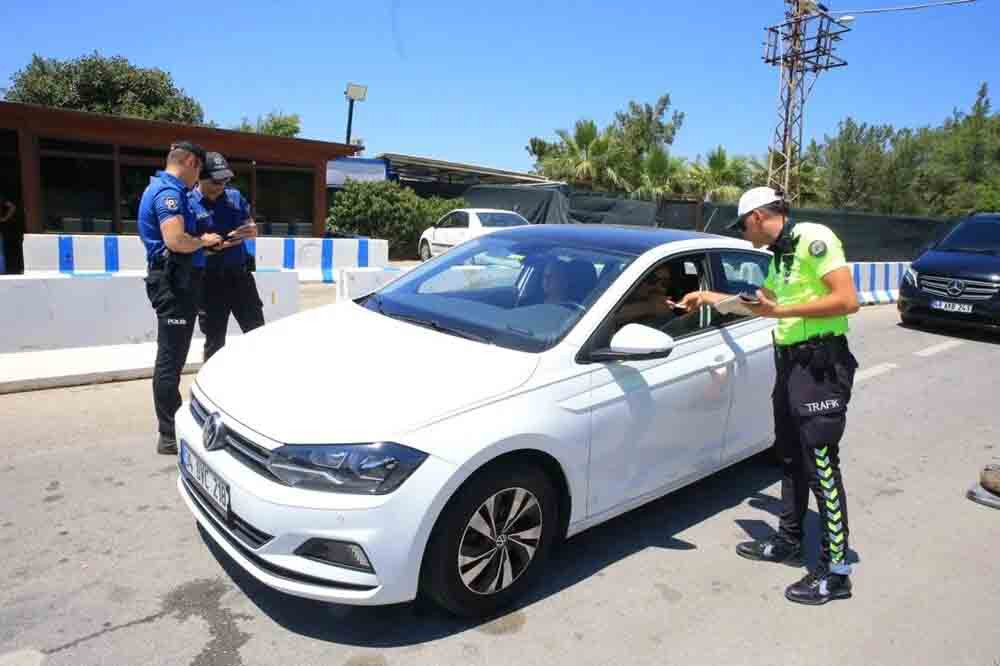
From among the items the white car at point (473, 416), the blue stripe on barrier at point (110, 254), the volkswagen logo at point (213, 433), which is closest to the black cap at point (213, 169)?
the white car at point (473, 416)

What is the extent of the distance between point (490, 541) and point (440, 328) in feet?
3.55

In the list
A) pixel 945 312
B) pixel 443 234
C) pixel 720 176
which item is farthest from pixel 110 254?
pixel 720 176

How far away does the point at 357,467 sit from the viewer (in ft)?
8.70

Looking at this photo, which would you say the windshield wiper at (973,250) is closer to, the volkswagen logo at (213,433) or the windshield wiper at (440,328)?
the windshield wiper at (440,328)

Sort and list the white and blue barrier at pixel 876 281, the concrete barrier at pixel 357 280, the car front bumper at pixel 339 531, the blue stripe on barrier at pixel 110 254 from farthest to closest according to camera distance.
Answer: the white and blue barrier at pixel 876 281 < the blue stripe on barrier at pixel 110 254 < the concrete barrier at pixel 357 280 < the car front bumper at pixel 339 531

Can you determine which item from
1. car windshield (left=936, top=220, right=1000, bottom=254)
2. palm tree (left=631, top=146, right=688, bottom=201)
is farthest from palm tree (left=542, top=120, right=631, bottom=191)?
car windshield (left=936, top=220, right=1000, bottom=254)

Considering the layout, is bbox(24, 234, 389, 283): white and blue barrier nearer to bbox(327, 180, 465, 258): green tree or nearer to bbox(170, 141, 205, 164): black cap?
bbox(170, 141, 205, 164): black cap

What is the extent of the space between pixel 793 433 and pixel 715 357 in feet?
1.89

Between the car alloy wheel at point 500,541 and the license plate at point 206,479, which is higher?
the license plate at point 206,479

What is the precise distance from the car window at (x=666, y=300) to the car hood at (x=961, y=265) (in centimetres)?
825

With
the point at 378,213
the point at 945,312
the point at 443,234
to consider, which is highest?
the point at 378,213

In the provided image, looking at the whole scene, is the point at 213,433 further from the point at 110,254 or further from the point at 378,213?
the point at 378,213

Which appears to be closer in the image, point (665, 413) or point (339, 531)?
point (339, 531)

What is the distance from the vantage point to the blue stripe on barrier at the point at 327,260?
14703 millimetres
